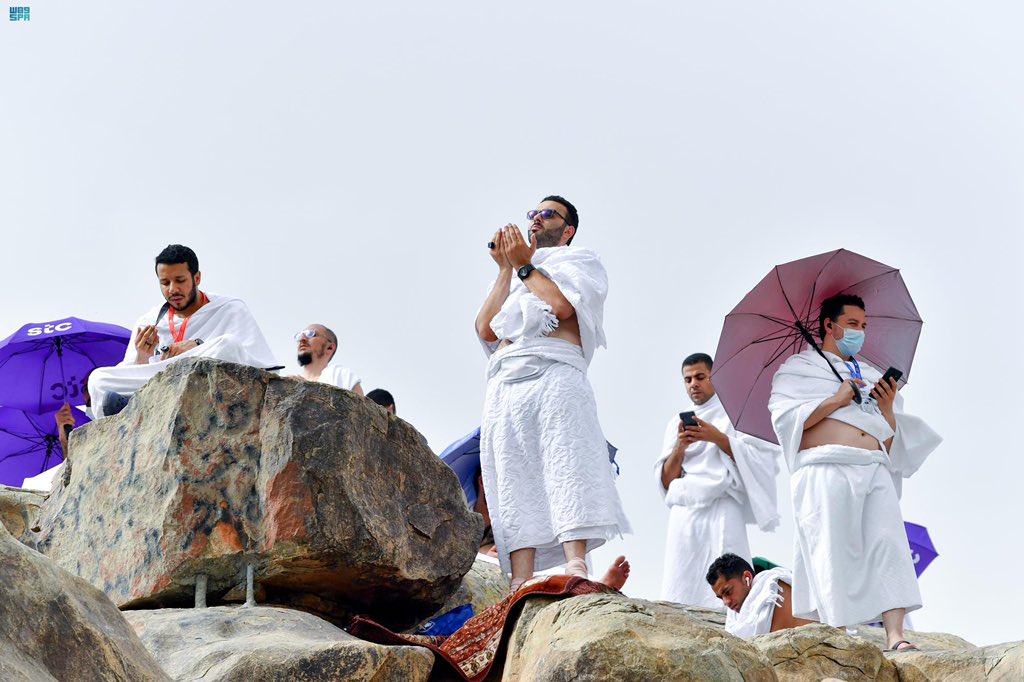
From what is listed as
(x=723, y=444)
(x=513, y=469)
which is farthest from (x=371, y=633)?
(x=723, y=444)

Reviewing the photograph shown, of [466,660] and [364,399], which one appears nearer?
[466,660]

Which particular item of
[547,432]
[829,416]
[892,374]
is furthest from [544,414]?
[892,374]

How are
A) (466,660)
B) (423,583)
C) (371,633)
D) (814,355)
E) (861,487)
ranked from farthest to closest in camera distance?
(814,355) → (861,487) → (423,583) → (371,633) → (466,660)

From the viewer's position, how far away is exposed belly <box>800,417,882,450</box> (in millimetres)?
7742

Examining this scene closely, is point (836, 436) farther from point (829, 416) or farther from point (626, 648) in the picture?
point (626, 648)

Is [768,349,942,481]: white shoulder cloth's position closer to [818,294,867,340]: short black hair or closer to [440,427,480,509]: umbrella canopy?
[818,294,867,340]: short black hair

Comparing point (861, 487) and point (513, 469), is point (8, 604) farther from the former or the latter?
point (861, 487)

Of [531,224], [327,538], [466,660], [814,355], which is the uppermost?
[531,224]

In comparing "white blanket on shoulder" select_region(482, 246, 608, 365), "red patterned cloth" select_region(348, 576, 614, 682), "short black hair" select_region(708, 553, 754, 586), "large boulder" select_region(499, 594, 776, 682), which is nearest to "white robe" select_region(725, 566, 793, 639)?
"short black hair" select_region(708, 553, 754, 586)

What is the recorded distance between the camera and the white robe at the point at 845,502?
24.2ft

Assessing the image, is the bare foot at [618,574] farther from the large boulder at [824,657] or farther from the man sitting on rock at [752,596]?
the man sitting on rock at [752,596]

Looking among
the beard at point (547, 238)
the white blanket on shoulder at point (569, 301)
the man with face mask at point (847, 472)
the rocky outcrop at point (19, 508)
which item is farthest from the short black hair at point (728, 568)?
the rocky outcrop at point (19, 508)

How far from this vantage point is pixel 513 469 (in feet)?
24.9

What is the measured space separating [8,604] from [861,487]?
16.5ft
